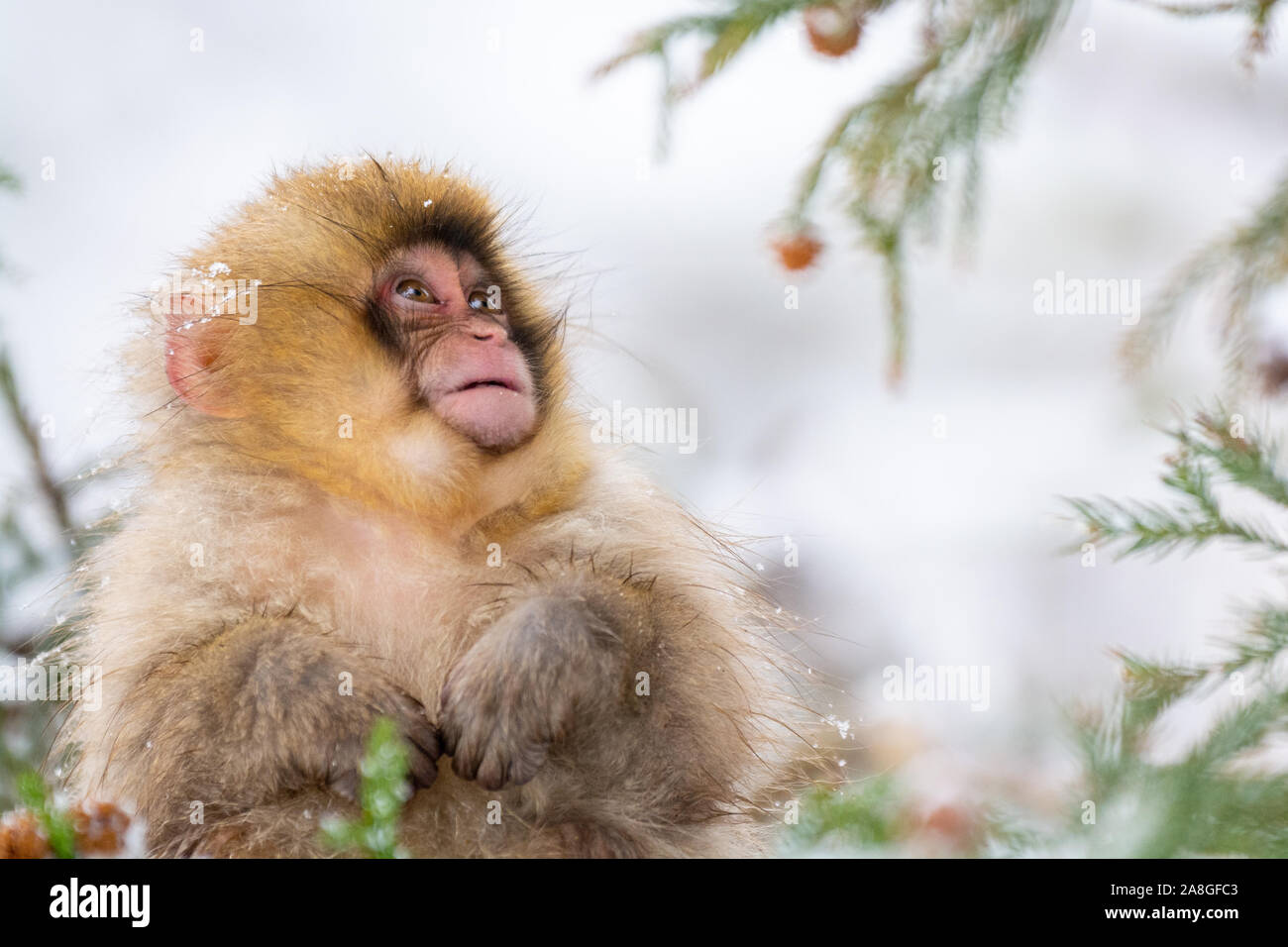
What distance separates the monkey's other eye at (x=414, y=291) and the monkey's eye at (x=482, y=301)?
0.08 m

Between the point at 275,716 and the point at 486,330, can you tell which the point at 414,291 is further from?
the point at 275,716

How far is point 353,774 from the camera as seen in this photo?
5.44ft

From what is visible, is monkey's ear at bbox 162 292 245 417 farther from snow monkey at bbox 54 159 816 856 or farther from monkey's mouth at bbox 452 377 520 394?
monkey's mouth at bbox 452 377 520 394

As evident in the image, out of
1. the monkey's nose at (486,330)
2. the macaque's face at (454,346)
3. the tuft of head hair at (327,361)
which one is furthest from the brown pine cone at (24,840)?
the monkey's nose at (486,330)

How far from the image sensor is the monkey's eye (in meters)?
2.14

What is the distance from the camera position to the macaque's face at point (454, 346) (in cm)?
197

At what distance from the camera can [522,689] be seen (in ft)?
5.69

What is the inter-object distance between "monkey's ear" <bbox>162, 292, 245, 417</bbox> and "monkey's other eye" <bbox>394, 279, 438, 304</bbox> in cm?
31

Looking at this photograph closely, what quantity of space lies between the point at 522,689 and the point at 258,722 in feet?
1.27

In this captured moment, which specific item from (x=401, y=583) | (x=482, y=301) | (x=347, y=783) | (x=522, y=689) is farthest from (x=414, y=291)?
(x=347, y=783)

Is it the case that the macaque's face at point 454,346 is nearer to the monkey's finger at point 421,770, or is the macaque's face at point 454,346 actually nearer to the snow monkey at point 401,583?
the snow monkey at point 401,583

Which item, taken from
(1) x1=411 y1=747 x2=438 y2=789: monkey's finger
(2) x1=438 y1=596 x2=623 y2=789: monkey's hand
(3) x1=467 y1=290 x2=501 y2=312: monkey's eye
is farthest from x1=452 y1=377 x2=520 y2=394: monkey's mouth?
(1) x1=411 y1=747 x2=438 y2=789: monkey's finger

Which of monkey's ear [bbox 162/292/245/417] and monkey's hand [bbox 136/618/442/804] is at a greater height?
monkey's ear [bbox 162/292/245/417]
